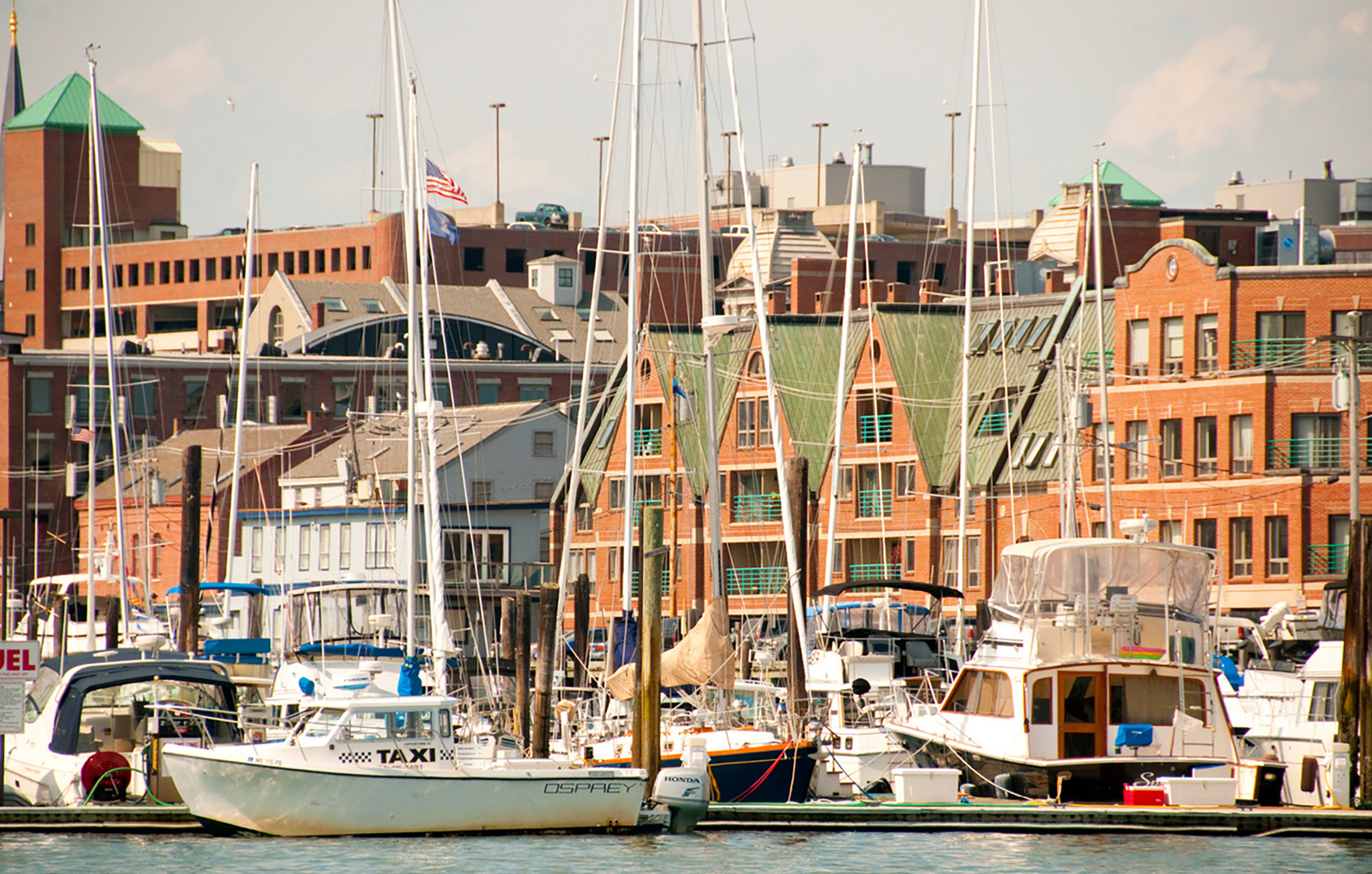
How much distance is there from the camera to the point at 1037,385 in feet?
263

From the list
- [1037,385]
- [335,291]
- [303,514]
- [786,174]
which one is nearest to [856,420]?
[1037,385]

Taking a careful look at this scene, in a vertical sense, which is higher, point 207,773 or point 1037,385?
point 1037,385

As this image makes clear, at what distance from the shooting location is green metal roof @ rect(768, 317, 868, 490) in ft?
A: 282

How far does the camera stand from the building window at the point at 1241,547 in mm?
71312

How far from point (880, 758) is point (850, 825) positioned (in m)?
8.73

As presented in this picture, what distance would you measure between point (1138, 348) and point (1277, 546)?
892cm

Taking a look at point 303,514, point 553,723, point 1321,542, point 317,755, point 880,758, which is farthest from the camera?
point 303,514

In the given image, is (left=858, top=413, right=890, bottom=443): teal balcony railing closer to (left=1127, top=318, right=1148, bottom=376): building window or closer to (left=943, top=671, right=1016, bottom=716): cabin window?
(left=1127, top=318, right=1148, bottom=376): building window

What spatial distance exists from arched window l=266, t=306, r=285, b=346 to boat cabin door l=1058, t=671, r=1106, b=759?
102 meters

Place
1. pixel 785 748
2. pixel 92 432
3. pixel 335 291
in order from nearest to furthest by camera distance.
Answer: pixel 785 748 < pixel 92 432 < pixel 335 291

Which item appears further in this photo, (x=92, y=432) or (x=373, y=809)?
(x=92, y=432)

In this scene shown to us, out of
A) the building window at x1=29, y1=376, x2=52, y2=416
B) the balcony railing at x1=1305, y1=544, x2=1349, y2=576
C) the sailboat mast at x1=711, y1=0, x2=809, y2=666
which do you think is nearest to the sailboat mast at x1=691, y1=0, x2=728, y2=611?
the sailboat mast at x1=711, y1=0, x2=809, y2=666

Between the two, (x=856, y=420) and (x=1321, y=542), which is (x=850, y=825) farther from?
(x=856, y=420)

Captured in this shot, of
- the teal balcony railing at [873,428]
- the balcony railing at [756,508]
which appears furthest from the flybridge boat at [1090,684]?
the balcony railing at [756,508]
